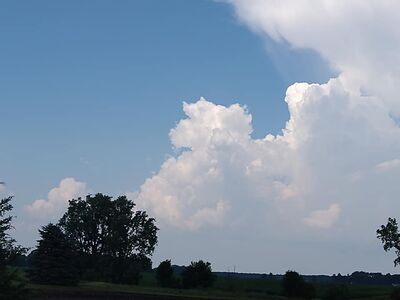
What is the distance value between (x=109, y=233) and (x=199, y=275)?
26.7m

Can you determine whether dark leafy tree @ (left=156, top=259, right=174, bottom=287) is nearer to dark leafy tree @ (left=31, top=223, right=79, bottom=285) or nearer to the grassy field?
the grassy field

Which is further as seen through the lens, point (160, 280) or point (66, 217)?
point (66, 217)

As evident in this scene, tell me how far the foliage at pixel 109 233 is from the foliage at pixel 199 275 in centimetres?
1995

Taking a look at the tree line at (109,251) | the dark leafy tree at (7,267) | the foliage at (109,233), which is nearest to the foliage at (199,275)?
the tree line at (109,251)

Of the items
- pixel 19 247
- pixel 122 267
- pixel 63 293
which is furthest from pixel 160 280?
pixel 19 247

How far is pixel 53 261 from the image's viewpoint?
263 ft

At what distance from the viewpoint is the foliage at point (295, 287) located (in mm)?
A: 79875

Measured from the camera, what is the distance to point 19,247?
25.7 meters

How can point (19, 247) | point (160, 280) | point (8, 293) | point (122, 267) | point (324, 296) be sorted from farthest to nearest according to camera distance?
1. point (122, 267)
2. point (160, 280)
3. point (324, 296)
4. point (19, 247)
5. point (8, 293)

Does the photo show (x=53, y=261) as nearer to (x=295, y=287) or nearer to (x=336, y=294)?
(x=295, y=287)

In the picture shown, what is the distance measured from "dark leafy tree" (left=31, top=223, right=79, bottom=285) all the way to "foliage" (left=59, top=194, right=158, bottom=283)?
23.8m

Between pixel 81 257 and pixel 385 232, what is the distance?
5000 cm

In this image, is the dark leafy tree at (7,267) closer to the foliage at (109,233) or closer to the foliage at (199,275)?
the foliage at (199,275)

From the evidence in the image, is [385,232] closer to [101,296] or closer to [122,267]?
[101,296]
